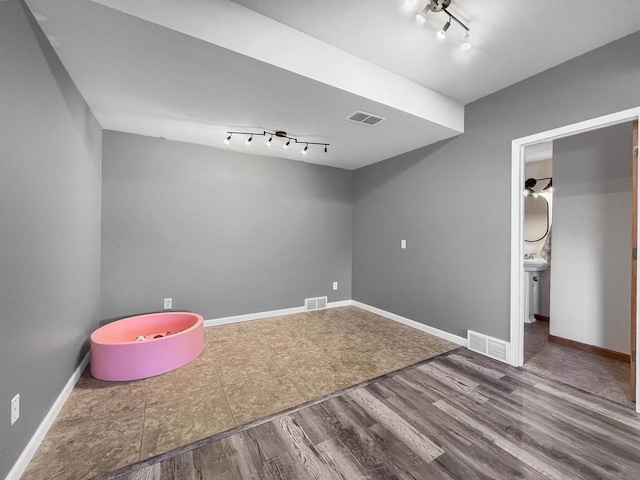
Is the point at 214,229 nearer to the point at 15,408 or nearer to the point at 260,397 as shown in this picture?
the point at 260,397

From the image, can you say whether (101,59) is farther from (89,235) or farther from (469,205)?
(469,205)

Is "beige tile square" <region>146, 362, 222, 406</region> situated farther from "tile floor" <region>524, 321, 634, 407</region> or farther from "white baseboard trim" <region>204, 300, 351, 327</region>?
"tile floor" <region>524, 321, 634, 407</region>

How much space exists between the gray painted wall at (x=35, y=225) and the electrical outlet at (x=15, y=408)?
32 millimetres

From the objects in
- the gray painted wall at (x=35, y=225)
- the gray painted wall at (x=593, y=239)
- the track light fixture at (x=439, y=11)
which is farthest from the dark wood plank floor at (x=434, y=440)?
the track light fixture at (x=439, y=11)

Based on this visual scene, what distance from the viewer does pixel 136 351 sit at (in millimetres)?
2230

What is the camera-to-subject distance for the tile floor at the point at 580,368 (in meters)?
2.12

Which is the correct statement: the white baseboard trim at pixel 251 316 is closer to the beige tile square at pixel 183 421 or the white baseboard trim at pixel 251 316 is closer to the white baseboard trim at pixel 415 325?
the white baseboard trim at pixel 415 325

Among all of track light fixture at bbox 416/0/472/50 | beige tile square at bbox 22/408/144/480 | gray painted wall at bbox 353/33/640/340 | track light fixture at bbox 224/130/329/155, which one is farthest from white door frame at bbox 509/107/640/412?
beige tile square at bbox 22/408/144/480

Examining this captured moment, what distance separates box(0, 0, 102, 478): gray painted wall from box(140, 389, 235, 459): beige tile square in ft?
1.91

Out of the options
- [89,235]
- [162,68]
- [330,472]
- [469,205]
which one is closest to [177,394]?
[330,472]

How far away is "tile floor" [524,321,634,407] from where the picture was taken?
212 cm

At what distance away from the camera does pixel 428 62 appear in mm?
2215

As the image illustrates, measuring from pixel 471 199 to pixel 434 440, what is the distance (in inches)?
93.6

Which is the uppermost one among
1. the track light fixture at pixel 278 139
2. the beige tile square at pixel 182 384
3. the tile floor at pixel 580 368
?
the track light fixture at pixel 278 139
